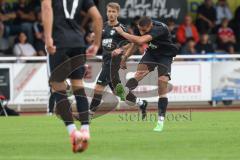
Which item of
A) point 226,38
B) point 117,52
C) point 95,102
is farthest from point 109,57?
point 226,38

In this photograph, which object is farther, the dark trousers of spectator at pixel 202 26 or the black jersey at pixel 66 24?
the dark trousers of spectator at pixel 202 26

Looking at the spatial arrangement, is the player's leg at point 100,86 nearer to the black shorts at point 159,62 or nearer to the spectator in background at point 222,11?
the black shorts at point 159,62

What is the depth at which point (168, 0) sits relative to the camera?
91.8 ft

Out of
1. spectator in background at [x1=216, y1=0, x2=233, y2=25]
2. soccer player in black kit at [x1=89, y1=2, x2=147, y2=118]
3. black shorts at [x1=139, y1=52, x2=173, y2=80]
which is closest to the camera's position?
black shorts at [x1=139, y1=52, x2=173, y2=80]

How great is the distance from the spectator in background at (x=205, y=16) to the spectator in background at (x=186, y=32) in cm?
100

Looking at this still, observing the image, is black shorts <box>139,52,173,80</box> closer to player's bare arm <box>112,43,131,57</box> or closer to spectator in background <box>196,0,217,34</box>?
player's bare arm <box>112,43,131,57</box>

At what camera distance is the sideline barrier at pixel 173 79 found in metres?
22.9

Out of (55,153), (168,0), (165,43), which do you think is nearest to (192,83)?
(168,0)

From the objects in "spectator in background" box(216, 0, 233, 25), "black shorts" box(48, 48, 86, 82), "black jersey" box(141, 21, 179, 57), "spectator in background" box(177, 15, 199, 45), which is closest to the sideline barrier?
"spectator in background" box(177, 15, 199, 45)

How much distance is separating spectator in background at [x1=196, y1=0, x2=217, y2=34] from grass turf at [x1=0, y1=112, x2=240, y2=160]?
10.7 m

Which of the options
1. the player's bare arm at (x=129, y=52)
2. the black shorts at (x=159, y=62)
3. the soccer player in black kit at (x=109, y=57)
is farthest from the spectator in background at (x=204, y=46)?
the black shorts at (x=159, y=62)

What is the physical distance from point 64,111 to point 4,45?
582 inches

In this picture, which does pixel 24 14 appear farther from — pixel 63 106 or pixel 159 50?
pixel 63 106

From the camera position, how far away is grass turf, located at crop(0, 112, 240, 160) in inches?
433
